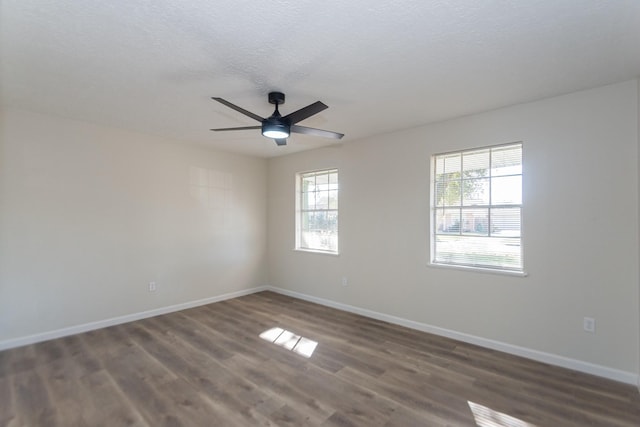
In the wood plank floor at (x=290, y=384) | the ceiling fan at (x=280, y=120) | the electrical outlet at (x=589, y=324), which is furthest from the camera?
the electrical outlet at (x=589, y=324)

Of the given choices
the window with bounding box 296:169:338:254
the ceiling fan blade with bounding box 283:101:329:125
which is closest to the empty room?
the ceiling fan blade with bounding box 283:101:329:125

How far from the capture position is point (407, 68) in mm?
2455

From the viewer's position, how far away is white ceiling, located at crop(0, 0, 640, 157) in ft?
5.88

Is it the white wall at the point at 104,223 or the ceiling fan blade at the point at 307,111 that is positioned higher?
the ceiling fan blade at the point at 307,111

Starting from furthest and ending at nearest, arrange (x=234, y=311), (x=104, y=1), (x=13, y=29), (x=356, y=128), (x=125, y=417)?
(x=234, y=311) → (x=356, y=128) → (x=125, y=417) → (x=13, y=29) → (x=104, y=1)

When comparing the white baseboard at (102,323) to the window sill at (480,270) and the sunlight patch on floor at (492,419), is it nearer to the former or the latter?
the window sill at (480,270)

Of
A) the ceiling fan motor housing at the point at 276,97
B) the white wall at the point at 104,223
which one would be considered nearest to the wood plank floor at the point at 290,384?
the white wall at the point at 104,223

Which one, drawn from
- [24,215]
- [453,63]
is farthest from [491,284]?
[24,215]

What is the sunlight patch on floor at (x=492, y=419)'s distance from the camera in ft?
6.97

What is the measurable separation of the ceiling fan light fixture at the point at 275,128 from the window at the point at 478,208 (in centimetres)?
205

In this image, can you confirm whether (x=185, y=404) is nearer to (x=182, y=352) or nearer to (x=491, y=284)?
(x=182, y=352)

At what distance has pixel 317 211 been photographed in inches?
210

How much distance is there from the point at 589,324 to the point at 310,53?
338cm

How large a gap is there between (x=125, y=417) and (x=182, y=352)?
104cm
